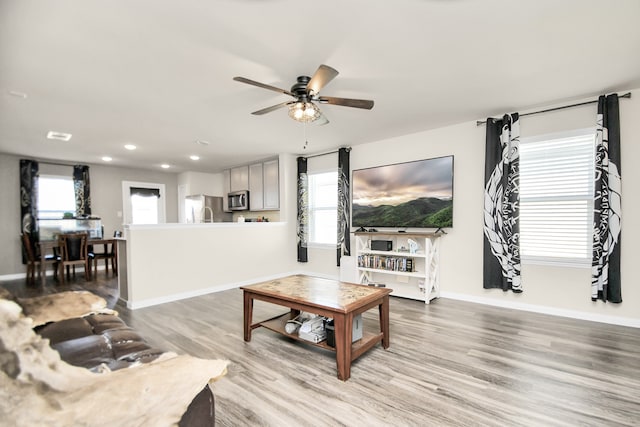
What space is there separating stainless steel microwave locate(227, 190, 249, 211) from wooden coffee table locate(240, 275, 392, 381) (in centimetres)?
393

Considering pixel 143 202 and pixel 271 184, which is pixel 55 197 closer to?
pixel 143 202

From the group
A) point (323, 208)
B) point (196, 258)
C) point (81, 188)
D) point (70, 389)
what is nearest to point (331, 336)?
point (70, 389)

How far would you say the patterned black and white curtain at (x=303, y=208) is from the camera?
18.8ft

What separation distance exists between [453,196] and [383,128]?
138 cm

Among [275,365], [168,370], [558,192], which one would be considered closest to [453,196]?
[558,192]

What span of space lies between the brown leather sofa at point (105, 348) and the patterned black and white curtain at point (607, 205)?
3.91 meters

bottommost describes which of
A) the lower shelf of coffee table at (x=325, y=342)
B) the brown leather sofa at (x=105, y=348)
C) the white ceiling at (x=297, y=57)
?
the lower shelf of coffee table at (x=325, y=342)

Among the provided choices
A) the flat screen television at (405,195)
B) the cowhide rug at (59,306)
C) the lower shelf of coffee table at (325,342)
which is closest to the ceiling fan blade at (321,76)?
the cowhide rug at (59,306)

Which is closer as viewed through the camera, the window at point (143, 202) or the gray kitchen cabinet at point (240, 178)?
the gray kitchen cabinet at point (240, 178)

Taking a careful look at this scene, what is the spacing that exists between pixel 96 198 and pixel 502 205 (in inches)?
312

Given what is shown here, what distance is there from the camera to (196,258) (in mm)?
4434

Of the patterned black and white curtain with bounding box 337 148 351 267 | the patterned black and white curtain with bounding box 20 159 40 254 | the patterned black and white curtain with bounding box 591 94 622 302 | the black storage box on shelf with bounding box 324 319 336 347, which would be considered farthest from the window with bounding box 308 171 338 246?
the patterned black and white curtain with bounding box 20 159 40 254

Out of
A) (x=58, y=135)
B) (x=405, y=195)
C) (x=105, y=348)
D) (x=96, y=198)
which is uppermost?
(x=58, y=135)

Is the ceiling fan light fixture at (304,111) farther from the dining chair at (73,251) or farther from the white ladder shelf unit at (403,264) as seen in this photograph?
the dining chair at (73,251)
